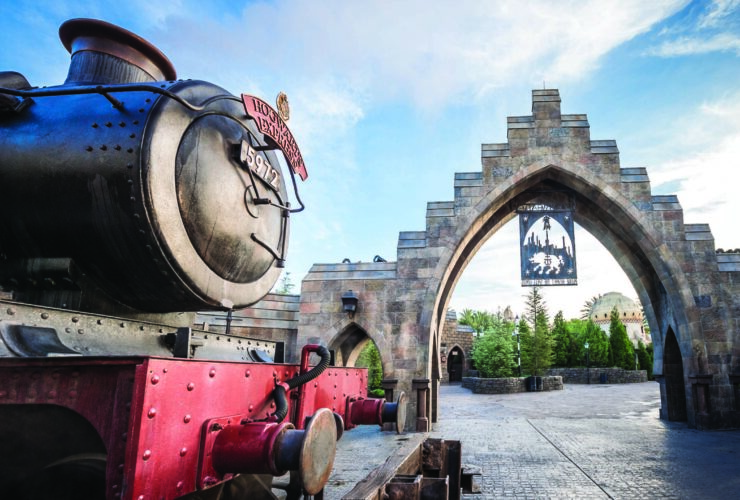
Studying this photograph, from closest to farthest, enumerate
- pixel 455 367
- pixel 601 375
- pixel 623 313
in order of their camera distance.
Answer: pixel 601 375 < pixel 455 367 < pixel 623 313

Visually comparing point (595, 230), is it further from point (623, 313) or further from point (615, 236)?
point (623, 313)

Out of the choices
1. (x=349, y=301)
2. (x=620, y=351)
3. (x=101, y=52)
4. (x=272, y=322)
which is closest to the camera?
(x=101, y=52)

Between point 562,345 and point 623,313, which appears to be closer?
point 562,345

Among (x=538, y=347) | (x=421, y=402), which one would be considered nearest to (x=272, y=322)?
(x=421, y=402)

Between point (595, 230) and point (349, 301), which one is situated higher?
point (595, 230)

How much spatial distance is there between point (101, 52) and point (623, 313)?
65.0 m

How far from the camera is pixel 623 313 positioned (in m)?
58.4

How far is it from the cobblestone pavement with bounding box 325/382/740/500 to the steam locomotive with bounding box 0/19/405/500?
3097 mm

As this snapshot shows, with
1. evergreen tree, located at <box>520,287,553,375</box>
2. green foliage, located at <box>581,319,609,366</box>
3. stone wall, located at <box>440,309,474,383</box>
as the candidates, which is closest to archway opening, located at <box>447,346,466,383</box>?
stone wall, located at <box>440,309,474,383</box>

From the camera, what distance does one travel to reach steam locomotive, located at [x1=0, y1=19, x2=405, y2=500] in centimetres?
162

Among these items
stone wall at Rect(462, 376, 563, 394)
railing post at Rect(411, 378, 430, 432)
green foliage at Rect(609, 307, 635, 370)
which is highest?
green foliage at Rect(609, 307, 635, 370)

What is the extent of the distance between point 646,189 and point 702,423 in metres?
5.16

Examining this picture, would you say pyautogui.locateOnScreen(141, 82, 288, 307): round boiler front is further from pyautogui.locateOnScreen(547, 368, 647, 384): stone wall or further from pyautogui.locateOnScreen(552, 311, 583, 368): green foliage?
pyautogui.locateOnScreen(552, 311, 583, 368): green foliage

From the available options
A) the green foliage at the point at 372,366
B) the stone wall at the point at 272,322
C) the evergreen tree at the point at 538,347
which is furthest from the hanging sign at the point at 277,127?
the evergreen tree at the point at 538,347
